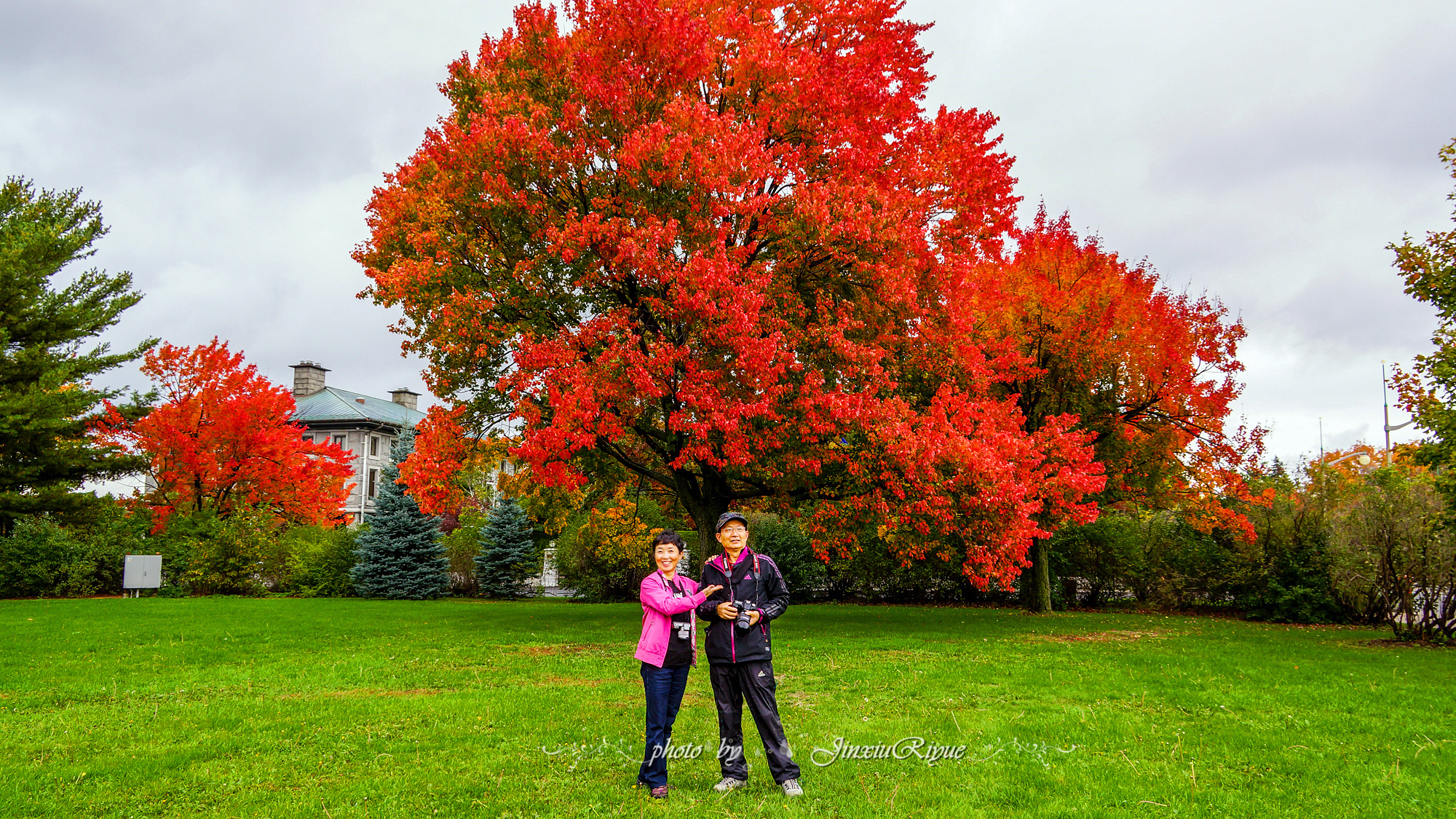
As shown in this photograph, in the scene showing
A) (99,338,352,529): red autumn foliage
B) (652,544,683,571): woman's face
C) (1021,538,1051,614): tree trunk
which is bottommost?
(1021,538,1051,614): tree trunk

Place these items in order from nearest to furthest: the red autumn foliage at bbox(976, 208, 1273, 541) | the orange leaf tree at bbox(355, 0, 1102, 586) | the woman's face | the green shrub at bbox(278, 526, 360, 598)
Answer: the woman's face, the orange leaf tree at bbox(355, 0, 1102, 586), the red autumn foliage at bbox(976, 208, 1273, 541), the green shrub at bbox(278, 526, 360, 598)

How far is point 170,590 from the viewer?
24.1m

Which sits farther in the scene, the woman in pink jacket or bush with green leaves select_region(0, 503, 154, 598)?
bush with green leaves select_region(0, 503, 154, 598)

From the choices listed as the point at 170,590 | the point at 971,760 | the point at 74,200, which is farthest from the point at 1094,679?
the point at 74,200

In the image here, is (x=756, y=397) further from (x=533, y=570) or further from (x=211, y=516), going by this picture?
(x=211, y=516)

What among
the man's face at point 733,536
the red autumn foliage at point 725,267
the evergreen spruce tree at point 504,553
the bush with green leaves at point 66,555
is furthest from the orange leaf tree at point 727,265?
the bush with green leaves at point 66,555

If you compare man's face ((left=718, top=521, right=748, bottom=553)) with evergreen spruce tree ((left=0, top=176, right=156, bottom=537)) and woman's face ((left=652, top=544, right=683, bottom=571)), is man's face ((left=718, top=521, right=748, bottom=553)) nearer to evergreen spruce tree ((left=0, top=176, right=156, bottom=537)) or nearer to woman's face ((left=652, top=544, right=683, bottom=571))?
woman's face ((left=652, top=544, right=683, bottom=571))

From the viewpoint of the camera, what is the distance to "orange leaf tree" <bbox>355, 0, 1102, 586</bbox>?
460 inches

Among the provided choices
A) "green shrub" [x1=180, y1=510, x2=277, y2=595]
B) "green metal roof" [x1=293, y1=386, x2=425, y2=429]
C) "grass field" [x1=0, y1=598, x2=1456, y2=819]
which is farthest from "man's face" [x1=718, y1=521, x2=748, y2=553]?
"green metal roof" [x1=293, y1=386, x2=425, y2=429]

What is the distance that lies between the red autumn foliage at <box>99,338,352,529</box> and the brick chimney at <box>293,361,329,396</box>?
25505 millimetres

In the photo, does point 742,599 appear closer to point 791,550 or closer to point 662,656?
point 662,656

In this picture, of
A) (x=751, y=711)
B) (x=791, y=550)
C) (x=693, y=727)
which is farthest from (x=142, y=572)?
(x=751, y=711)

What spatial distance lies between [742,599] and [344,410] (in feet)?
163

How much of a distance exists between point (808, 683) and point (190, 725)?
5.65 metres
